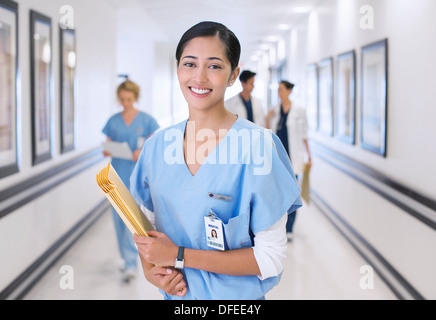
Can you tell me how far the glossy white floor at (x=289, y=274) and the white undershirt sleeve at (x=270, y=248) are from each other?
8.73ft

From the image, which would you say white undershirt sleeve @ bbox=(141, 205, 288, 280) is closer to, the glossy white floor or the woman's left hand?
the woman's left hand

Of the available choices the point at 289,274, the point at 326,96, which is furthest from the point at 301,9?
the point at 289,274

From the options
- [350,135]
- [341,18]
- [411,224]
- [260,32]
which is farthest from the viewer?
[260,32]

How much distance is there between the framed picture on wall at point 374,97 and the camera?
4.14m

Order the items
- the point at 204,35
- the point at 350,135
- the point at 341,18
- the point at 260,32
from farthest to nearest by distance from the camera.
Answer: the point at 260,32 < the point at 341,18 < the point at 350,135 < the point at 204,35

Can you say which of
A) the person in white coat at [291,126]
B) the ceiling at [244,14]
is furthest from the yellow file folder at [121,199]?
the person in white coat at [291,126]

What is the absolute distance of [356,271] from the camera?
4.27 meters

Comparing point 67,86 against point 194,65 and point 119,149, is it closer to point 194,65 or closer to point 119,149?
point 119,149

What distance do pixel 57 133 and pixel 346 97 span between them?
329cm
